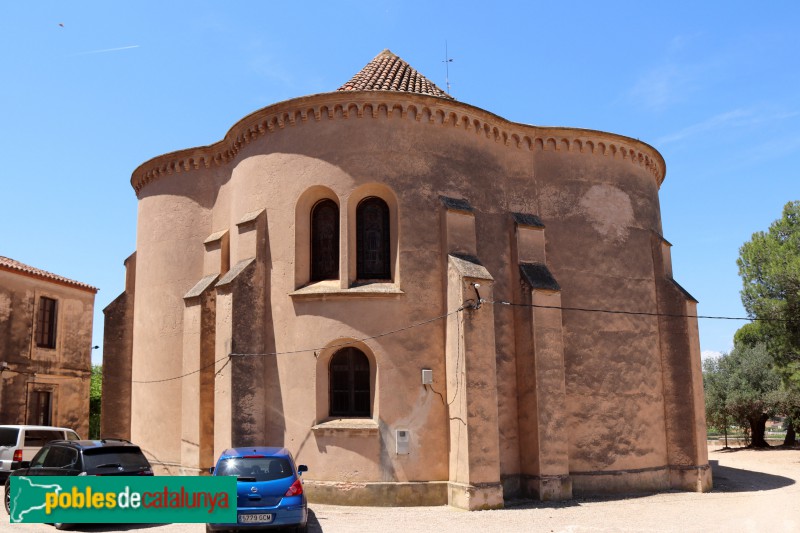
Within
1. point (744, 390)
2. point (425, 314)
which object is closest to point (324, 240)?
point (425, 314)

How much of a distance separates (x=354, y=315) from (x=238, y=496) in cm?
603

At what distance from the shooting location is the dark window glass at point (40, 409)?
28125mm

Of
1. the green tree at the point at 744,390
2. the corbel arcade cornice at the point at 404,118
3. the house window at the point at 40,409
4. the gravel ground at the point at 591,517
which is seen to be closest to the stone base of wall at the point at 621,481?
the gravel ground at the point at 591,517

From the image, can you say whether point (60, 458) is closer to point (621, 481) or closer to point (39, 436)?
point (39, 436)

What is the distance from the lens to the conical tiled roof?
18906 millimetres

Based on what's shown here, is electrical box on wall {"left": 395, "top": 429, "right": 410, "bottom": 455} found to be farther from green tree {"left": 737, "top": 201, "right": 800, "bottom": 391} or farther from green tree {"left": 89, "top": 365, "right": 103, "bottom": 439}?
green tree {"left": 89, "top": 365, "right": 103, "bottom": 439}

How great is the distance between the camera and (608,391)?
1856 centimetres

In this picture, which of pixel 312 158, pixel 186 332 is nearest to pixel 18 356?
pixel 186 332

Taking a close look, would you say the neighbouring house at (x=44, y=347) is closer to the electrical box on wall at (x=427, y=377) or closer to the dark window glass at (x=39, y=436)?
the dark window glass at (x=39, y=436)

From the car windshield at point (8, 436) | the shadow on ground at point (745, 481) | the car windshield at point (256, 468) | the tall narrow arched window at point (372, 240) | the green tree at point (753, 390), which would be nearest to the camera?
the car windshield at point (256, 468)

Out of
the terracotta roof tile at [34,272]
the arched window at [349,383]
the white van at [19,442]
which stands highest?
the terracotta roof tile at [34,272]

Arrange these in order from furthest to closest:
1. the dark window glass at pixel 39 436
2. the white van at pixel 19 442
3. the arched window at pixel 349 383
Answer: the dark window glass at pixel 39 436 < the white van at pixel 19 442 < the arched window at pixel 349 383

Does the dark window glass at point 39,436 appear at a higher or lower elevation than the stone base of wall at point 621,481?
higher

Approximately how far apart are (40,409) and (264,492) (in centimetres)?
2188
